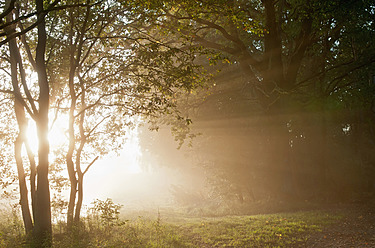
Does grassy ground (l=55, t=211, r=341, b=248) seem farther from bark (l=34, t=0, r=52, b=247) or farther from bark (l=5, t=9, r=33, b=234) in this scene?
bark (l=5, t=9, r=33, b=234)

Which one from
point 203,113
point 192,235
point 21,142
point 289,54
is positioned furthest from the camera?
point 203,113

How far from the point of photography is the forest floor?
370 inches

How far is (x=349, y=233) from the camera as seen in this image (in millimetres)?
10570

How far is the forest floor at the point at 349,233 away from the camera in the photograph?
30.8 ft

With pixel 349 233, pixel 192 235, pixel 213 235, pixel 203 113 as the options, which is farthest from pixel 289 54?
pixel 192 235

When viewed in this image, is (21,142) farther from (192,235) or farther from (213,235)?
(213,235)

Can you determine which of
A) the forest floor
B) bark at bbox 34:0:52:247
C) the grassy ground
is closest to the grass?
the grassy ground

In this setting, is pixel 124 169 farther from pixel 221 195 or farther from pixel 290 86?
pixel 290 86

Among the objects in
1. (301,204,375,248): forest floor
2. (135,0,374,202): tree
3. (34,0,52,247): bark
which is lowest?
(301,204,375,248): forest floor

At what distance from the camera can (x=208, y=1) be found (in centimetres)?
938

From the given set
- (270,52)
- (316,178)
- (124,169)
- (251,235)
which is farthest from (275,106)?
(124,169)

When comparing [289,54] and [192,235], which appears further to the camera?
[289,54]

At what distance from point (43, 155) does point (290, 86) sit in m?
13.0

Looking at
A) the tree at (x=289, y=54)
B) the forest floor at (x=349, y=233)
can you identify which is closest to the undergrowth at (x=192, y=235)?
the forest floor at (x=349, y=233)
